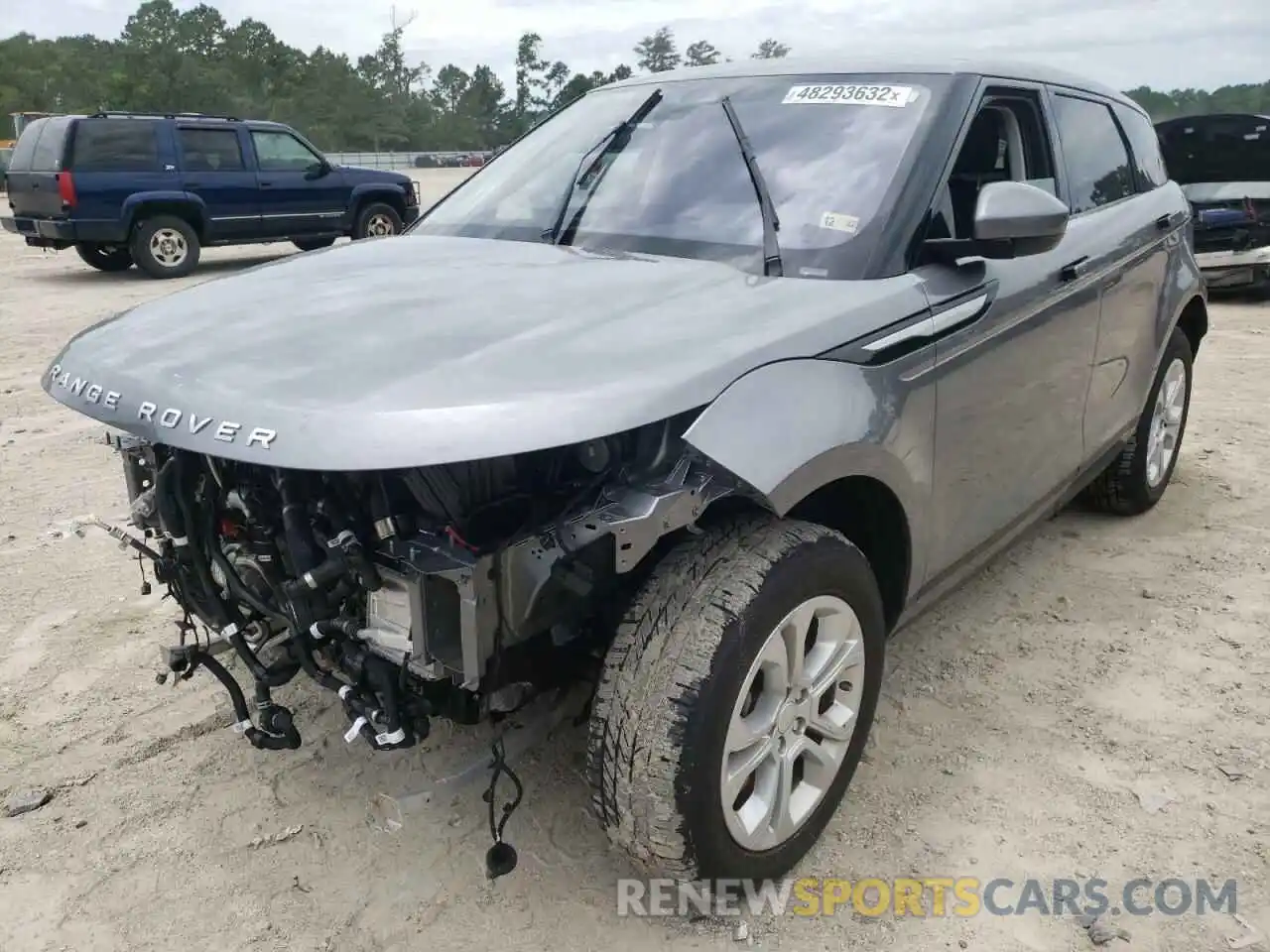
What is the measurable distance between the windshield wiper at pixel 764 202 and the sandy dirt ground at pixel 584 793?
4.56ft

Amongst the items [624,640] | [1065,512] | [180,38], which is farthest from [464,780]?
[180,38]

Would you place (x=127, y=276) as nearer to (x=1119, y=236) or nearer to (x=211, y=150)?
(x=211, y=150)

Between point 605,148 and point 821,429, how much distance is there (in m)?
1.54

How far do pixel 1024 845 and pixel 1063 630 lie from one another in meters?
1.30

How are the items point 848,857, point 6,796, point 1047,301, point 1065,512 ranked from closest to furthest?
point 848,857
point 6,796
point 1047,301
point 1065,512

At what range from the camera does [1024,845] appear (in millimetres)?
2539

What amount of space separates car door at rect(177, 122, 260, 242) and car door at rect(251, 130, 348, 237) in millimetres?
216

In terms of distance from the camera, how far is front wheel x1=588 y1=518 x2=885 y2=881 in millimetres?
2062

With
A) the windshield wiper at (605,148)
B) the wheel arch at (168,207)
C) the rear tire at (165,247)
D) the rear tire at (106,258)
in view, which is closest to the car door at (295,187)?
the wheel arch at (168,207)

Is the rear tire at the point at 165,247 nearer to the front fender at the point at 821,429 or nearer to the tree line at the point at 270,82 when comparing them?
the front fender at the point at 821,429

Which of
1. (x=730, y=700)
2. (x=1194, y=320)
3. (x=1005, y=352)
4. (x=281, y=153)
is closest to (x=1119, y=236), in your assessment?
(x=1005, y=352)

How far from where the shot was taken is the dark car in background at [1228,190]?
1012 cm

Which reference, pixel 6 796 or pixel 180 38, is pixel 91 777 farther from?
pixel 180 38

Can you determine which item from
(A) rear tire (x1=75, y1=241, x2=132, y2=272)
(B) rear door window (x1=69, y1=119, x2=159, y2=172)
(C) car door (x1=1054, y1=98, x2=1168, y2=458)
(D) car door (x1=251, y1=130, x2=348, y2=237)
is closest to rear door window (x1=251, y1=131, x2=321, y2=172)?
(D) car door (x1=251, y1=130, x2=348, y2=237)
